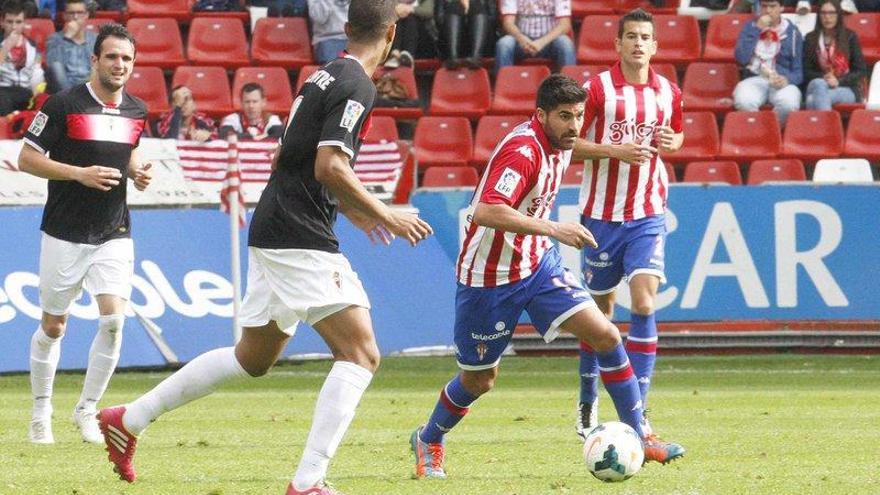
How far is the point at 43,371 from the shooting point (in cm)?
925

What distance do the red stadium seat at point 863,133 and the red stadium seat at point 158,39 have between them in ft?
23.6

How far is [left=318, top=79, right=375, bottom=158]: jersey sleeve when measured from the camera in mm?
6203

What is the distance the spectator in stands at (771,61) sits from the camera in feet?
57.1

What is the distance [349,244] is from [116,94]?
4.84m

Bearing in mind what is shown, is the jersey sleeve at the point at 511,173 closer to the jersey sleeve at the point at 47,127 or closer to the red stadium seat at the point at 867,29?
the jersey sleeve at the point at 47,127

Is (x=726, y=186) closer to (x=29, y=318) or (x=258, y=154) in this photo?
(x=258, y=154)

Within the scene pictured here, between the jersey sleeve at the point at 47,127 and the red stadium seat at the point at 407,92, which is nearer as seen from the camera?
the jersey sleeve at the point at 47,127

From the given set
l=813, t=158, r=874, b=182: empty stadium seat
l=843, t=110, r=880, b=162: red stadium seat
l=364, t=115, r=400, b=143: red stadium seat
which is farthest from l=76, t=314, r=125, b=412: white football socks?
l=843, t=110, r=880, b=162: red stadium seat

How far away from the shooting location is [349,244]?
13.9 metres

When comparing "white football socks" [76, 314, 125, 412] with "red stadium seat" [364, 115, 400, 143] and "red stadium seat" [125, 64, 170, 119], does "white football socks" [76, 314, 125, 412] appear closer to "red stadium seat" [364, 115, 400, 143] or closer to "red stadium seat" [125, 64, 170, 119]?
"red stadium seat" [364, 115, 400, 143]

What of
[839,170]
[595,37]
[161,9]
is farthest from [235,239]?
[595,37]

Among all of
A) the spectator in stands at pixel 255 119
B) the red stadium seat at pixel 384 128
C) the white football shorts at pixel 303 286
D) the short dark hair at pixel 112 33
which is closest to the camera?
the white football shorts at pixel 303 286

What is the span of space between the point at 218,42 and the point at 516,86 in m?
3.43

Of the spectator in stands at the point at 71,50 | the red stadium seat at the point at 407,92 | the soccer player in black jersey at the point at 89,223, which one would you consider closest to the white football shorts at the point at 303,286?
the soccer player in black jersey at the point at 89,223
